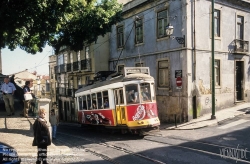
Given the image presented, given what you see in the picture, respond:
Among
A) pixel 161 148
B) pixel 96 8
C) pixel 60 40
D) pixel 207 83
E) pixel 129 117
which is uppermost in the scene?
pixel 96 8

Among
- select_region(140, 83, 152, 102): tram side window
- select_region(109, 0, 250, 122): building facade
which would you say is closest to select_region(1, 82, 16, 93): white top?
select_region(140, 83, 152, 102): tram side window

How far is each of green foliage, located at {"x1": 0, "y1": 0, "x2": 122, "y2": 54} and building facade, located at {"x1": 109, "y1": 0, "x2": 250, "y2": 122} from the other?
105 inches

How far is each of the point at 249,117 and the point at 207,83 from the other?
10.7 feet

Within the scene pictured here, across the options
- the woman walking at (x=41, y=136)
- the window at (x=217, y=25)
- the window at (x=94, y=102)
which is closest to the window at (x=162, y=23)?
the window at (x=217, y=25)

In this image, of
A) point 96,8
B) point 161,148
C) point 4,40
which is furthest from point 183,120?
point 4,40

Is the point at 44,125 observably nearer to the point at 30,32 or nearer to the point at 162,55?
the point at 30,32

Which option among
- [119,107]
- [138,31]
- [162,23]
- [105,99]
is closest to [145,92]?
[119,107]

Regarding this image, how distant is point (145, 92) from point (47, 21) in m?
5.34

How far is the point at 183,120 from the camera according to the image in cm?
1416

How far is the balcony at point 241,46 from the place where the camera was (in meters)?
16.7

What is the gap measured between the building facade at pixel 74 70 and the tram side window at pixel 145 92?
9.09 m

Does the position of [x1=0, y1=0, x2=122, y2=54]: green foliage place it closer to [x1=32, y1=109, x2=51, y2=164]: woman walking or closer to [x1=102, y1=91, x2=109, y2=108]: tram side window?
[x1=102, y1=91, x2=109, y2=108]: tram side window

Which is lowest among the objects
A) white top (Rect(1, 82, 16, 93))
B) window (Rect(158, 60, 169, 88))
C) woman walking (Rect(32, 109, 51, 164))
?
woman walking (Rect(32, 109, 51, 164))

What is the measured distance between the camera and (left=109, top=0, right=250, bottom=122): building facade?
46.9ft
